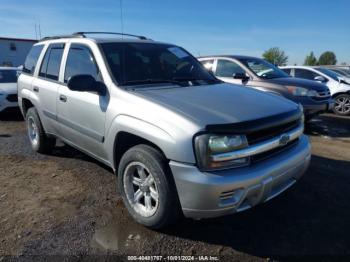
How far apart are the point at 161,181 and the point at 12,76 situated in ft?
30.2

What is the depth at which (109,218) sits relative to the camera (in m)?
3.56

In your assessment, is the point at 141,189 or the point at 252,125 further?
the point at 141,189

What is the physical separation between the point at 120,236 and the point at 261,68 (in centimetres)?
633

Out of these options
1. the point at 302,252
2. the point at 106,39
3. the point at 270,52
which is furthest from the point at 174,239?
the point at 270,52

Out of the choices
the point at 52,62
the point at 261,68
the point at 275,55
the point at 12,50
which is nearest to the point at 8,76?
the point at 52,62

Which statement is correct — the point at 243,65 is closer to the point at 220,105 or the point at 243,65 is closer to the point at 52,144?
the point at 52,144

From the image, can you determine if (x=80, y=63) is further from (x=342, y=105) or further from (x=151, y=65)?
(x=342, y=105)

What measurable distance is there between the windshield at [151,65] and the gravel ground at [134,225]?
1.46 metres

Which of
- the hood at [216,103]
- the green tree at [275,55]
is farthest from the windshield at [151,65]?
the green tree at [275,55]

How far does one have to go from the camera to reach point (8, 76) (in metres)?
10.3

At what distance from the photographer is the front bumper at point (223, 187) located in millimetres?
2656

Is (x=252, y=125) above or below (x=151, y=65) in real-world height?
below

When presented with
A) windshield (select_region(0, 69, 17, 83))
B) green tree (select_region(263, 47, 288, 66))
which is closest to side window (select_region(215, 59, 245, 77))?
windshield (select_region(0, 69, 17, 83))

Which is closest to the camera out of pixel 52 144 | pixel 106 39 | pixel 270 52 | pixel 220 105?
pixel 220 105
